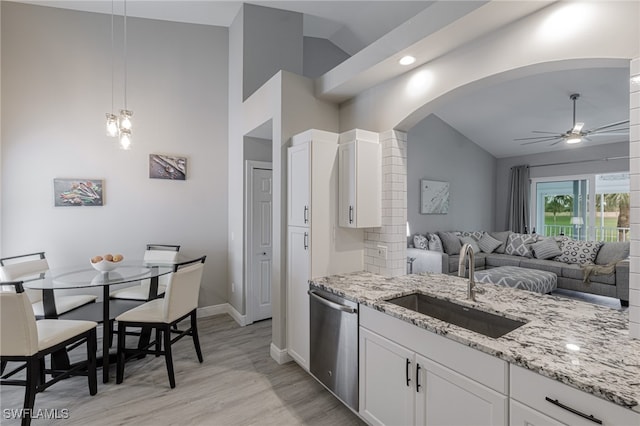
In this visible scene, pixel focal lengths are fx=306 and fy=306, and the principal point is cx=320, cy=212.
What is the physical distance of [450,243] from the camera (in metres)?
6.25

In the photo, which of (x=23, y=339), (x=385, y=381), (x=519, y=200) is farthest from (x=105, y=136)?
(x=519, y=200)

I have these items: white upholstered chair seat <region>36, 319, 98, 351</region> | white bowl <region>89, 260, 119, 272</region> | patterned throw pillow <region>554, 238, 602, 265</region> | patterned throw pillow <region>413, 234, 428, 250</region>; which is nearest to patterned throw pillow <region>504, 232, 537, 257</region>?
patterned throw pillow <region>554, 238, 602, 265</region>

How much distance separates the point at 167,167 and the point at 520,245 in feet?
21.7

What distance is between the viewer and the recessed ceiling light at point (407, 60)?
88.6 inches

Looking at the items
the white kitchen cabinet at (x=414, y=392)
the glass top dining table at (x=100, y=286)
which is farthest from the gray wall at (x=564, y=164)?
the glass top dining table at (x=100, y=286)

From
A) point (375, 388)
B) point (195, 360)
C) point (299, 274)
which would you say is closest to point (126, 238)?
point (195, 360)

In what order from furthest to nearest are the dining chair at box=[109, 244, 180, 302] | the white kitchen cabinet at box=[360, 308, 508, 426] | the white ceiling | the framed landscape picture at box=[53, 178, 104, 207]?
the white ceiling, the framed landscape picture at box=[53, 178, 104, 207], the dining chair at box=[109, 244, 180, 302], the white kitchen cabinet at box=[360, 308, 508, 426]

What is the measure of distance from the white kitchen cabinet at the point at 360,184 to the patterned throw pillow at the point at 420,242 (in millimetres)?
3725

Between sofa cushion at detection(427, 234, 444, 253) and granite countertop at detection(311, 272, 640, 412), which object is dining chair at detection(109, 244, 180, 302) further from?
sofa cushion at detection(427, 234, 444, 253)

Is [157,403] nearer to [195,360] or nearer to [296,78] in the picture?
[195,360]

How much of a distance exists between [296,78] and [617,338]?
9.63ft

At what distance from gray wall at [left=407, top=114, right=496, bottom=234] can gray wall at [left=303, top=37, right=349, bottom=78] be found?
7.27 ft

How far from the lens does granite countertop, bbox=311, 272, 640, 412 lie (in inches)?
42.4

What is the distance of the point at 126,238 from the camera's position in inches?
151
